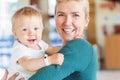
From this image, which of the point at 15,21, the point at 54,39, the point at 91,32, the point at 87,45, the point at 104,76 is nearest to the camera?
the point at 87,45

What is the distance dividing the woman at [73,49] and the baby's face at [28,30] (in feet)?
0.33

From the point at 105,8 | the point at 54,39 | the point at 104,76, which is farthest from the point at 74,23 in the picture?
the point at 105,8

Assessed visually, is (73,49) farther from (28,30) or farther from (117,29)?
(117,29)

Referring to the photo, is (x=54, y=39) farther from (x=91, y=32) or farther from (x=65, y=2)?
(x=65, y=2)

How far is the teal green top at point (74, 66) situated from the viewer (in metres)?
1.12

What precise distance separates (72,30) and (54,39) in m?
5.77

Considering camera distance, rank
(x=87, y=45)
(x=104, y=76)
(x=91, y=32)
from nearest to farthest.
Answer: (x=87, y=45)
(x=104, y=76)
(x=91, y=32)

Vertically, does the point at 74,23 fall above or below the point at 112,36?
above

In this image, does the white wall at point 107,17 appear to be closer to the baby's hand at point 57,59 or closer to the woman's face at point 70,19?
the woman's face at point 70,19

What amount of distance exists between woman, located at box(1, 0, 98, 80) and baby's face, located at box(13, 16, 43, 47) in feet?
0.33

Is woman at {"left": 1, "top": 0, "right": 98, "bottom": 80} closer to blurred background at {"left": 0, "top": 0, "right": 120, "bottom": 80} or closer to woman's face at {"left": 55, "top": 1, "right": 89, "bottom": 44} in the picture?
woman's face at {"left": 55, "top": 1, "right": 89, "bottom": 44}

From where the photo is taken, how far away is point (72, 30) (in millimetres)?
1288

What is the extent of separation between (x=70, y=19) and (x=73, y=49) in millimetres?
121

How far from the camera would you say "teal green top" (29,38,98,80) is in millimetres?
1120
